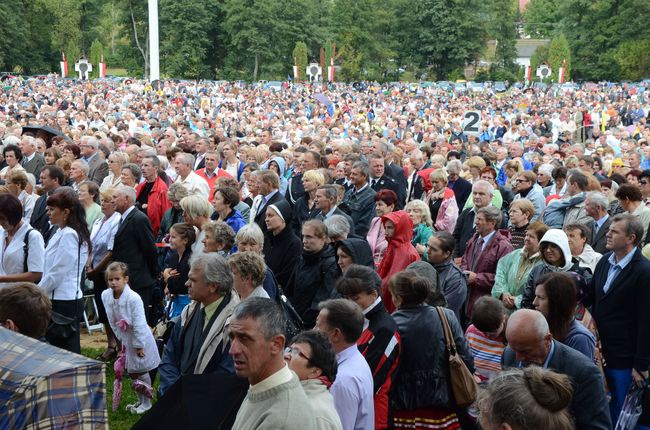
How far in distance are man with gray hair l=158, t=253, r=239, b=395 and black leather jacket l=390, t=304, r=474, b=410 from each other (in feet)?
3.25

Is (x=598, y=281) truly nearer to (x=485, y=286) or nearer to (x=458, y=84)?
(x=485, y=286)

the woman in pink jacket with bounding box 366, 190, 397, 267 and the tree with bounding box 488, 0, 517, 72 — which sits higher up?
the tree with bounding box 488, 0, 517, 72

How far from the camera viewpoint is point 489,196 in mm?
8508

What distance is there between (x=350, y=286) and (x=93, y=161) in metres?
8.01

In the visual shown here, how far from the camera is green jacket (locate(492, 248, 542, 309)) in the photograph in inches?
263

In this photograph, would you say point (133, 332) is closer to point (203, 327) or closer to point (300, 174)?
point (203, 327)

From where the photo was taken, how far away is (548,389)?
310cm

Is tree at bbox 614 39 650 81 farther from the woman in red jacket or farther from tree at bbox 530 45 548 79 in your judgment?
the woman in red jacket

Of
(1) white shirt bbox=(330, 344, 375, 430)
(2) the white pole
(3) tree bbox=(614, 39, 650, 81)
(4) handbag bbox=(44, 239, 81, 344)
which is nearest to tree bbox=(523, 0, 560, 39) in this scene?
(3) tree bbox=(614, 39, 650, 81)

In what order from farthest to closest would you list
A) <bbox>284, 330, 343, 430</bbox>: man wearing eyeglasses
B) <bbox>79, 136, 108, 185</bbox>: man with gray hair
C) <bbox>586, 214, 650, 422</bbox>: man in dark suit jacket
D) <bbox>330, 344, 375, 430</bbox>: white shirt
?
<bbox>79, 136, 108, 185</bbox>: man with gray hair, <bbox>586, 214, 650, 422</bbox>: man in dark suit jacket, <bbox>330, 344, 375, 430</bbox>: white shirt, <bbox>284, 330, 343, 430</bbox>: man wearing eyeglasses

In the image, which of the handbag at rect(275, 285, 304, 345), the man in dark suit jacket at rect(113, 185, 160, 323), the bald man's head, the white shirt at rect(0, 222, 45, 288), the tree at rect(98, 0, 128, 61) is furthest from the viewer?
the tree at rect(98, 0, 128, 61)

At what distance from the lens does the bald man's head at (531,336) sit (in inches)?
161

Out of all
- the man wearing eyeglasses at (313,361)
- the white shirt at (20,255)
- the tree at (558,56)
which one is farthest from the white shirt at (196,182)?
the tree at (558,56)

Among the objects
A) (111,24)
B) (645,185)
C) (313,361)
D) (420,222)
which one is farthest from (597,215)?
(111,24)
